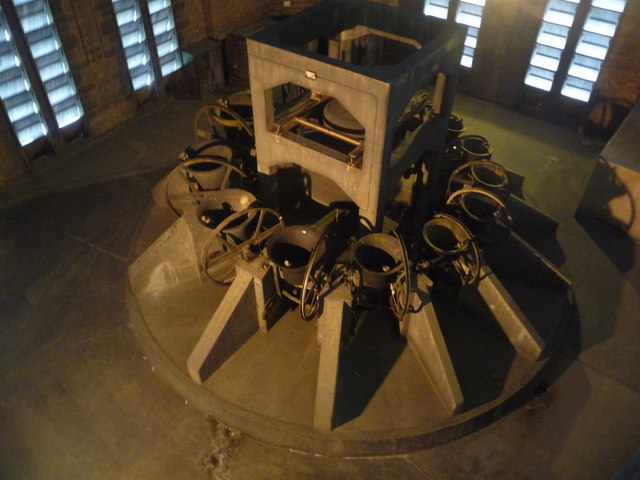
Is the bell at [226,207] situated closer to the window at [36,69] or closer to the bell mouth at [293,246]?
the bell mouth at [293,246]

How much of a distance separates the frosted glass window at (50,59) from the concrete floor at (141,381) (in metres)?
1.76

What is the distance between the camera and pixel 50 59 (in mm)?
12719

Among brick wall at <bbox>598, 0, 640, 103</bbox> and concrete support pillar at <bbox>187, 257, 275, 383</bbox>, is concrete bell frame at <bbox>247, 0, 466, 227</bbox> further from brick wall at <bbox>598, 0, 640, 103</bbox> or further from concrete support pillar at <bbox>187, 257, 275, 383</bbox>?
brick wall at <bbox>598, 0, 640, 103</bbox>

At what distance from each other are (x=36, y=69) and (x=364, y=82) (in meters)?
8.60

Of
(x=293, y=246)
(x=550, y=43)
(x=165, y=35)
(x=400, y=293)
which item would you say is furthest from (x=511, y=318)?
(x=165, y=35)

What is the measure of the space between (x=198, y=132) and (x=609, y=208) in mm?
9483

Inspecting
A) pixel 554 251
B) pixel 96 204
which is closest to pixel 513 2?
pixel 554 251

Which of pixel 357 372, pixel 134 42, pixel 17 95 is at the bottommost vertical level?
pixel 357 372

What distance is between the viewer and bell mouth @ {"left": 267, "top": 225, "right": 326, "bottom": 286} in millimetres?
8945

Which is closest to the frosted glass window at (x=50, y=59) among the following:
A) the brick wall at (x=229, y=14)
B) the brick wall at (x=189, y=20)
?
the brick wall at (x=189, y=20)

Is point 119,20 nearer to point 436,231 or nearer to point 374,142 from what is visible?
point 374,142

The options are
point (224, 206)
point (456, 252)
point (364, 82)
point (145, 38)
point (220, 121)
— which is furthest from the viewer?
point (145, 38)

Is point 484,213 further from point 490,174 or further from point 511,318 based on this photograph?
point 511,318

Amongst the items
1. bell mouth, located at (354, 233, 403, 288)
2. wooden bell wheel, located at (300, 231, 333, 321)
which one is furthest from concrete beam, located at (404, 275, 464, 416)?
wooden bell wheel, located at (300, 231, 333, 321)
